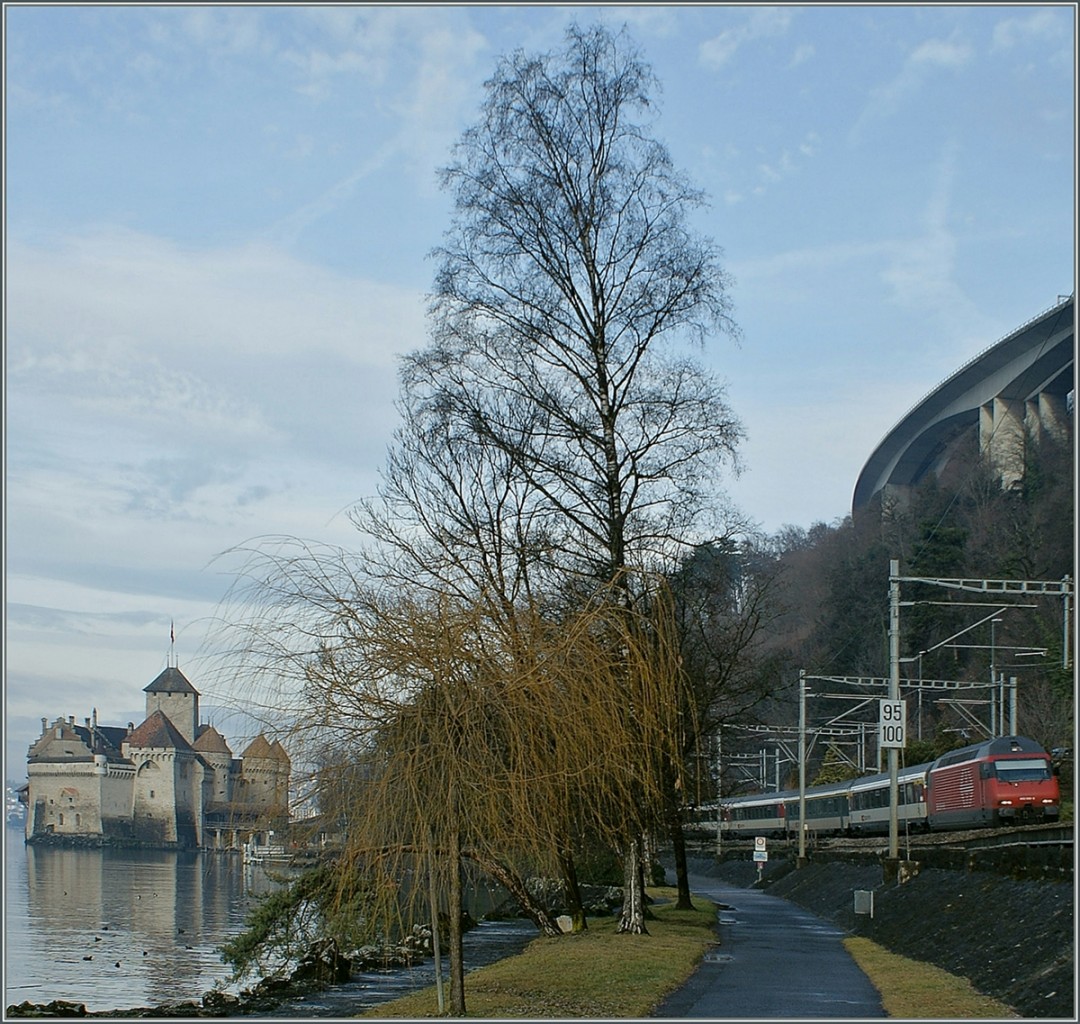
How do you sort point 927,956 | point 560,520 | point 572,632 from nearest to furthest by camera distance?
1. point 572,632
2. point 927,956
3. point 560,520

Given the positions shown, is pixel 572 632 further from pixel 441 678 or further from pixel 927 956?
pixel 927 956

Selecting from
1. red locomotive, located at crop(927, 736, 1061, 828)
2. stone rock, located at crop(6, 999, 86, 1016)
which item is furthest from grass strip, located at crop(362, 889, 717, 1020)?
red locomotive, located at crop(927, 736, 1061, 828)

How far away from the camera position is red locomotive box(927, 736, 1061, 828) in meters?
37.8

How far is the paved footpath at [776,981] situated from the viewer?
14695mm

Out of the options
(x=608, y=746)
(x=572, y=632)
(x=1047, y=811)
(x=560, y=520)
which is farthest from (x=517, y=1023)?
Result: (x=1047, y=811)

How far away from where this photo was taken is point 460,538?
832 inches

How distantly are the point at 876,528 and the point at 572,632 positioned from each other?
88.5 m

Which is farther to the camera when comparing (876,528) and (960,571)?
(876,528)

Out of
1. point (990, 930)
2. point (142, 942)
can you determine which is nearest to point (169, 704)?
point (142, 942)

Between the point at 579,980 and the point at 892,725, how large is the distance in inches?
652

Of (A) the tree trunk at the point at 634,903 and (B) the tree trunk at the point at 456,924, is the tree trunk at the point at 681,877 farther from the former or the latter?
(B) the tree trunk at the point at 456,924

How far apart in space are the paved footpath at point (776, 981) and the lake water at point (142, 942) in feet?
17.3

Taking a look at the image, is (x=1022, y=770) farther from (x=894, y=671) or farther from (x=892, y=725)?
(x=892, y=725)

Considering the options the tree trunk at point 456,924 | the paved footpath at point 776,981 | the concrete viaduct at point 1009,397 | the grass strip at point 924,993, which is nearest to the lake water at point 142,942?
the paved footpath at point 776,981
